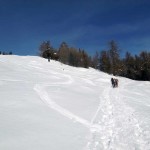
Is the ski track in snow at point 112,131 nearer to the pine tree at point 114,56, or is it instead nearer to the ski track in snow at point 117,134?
the ski track in snow at point 117,134

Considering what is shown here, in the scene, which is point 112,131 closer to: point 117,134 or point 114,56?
point 117,134

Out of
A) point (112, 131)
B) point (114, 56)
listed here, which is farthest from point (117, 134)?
point (114, 56)

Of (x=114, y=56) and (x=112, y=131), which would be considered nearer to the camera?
(x=112, y=131)

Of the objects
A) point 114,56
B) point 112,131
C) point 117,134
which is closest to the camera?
point 117,134

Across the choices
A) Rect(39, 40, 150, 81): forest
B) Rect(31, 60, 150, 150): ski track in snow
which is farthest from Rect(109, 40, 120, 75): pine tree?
Rect(31, 60, 150, 150): ski track in snow

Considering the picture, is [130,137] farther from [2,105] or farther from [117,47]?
[117,47]

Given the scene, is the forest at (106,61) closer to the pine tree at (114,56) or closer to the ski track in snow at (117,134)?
the pine tree at (114,56)

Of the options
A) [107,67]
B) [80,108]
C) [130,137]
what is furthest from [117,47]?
[130,137]

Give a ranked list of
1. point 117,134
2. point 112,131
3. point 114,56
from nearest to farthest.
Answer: point 117,134 < point 112,131 < point 114,56

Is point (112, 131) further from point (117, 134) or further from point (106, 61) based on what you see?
point (106, 61)

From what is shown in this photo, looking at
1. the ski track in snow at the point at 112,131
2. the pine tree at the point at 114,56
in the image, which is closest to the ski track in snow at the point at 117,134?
the ski track in snow at the point at 112,131

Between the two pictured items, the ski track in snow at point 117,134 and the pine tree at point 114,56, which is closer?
the ski track in snow at point 117,134

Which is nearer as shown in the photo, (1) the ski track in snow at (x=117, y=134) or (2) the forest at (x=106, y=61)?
(1) the ski track in snow at (x=117, y=134)

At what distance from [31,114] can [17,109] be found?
3.42ft
